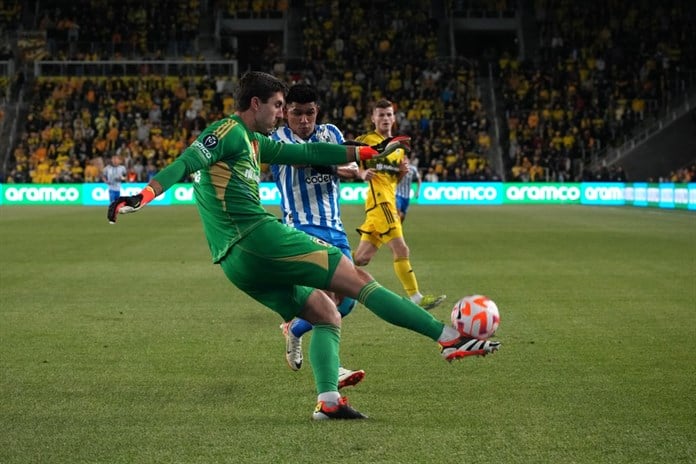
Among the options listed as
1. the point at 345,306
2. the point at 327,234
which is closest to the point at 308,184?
the point at 327,234

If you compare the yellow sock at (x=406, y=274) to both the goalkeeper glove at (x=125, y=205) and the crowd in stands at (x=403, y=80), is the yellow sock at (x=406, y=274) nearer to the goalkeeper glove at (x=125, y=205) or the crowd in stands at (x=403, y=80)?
the goalkeeper glove at (x=125, y=205)

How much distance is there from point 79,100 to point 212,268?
105ft

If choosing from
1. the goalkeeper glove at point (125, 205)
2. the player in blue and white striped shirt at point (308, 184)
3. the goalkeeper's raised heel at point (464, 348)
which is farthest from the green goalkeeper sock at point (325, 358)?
the goalkeeper glove at point (125, 205)

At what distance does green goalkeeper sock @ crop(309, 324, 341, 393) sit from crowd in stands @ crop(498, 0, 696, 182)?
36.9 m

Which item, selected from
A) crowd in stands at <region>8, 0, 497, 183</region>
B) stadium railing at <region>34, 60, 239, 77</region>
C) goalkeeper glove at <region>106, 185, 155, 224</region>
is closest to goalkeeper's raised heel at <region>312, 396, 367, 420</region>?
goalkeeper glove at <region>106, 185, 155, 224</region>

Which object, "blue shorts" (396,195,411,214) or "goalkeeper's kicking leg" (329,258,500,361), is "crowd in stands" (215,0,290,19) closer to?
"blue shorts" (396,195,411,214)

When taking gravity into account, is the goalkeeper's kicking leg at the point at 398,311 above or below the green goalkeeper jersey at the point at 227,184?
below

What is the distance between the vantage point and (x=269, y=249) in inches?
225

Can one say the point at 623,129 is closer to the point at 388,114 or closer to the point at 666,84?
the point at 666,84

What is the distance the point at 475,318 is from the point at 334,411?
100 cm

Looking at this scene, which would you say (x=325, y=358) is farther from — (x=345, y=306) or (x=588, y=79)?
(x=588, y=79)

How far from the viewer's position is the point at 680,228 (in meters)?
24.8

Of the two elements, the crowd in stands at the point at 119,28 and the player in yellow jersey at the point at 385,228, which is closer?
the player in yellow jersey at the point at 385,228

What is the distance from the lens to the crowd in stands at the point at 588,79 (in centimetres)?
4381
